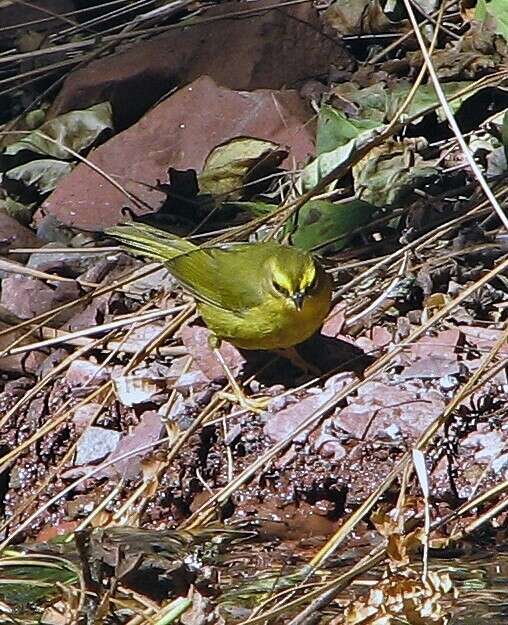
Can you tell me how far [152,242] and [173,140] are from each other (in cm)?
115

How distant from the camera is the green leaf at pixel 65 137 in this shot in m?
7.22

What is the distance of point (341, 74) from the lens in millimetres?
7391

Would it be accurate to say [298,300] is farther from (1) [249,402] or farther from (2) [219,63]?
(2) [219,63]

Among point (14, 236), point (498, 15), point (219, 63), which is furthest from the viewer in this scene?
point (219, 63)

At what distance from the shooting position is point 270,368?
5.77 meters

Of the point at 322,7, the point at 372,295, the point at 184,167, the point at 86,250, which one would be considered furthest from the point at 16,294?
the point at 322,7

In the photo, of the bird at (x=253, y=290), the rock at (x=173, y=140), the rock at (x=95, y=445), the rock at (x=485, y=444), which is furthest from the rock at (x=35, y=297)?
the rock at (x=485, y=444)

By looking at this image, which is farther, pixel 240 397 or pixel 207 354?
pixel 207 354

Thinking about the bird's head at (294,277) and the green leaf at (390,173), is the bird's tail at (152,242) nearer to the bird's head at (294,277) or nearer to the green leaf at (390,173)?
the bird's head at (294,277)

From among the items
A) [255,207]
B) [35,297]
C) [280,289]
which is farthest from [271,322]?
[35,297]

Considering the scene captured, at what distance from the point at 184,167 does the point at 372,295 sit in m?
1.57

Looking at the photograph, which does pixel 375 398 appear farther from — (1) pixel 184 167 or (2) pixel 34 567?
(1) pixel 184 167

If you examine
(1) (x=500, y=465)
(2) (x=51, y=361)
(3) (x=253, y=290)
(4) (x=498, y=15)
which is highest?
(4) (x=498, y=15)

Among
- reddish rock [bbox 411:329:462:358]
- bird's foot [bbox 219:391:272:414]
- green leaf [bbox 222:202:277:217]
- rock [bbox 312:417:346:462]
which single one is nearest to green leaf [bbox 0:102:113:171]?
green leaf [bbox 222:202:277:217]
